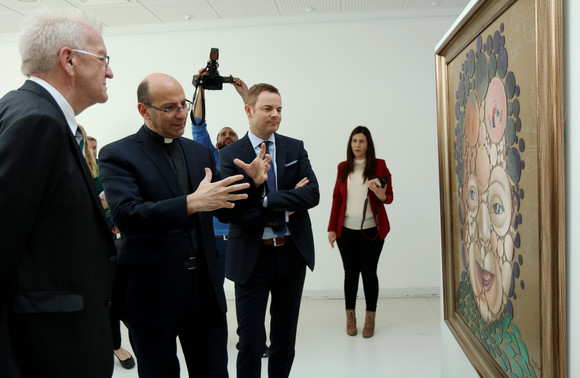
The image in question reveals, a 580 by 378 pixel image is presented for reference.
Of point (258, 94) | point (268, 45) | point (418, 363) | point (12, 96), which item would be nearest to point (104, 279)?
point (12, 96)

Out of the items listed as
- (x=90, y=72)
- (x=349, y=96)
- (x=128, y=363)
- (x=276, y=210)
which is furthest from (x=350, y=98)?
(x=90, y=72)

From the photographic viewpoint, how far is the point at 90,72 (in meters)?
1.32

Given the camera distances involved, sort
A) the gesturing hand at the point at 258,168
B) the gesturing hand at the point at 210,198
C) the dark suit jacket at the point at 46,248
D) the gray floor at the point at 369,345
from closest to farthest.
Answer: the dark suit jacket at the point at 46,248, the gesturing hand at the point at 210,198, the gesturing hand at the point at 258,168, the gray floor at the point at 369,345

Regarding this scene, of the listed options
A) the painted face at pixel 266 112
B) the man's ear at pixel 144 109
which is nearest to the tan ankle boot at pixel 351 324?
the painted face at pixel 266 112

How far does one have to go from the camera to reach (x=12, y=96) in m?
1.16

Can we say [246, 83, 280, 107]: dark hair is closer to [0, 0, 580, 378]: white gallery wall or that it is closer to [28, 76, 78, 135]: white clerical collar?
[28, 76, 78, 135]: white clerical collar

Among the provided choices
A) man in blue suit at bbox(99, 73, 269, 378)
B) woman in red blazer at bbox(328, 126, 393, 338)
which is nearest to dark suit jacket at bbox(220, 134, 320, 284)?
man in blue suit at bbox(99, 73, 269, 378)

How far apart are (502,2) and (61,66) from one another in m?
1.26

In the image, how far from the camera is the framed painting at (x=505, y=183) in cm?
106

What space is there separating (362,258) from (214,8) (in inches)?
110

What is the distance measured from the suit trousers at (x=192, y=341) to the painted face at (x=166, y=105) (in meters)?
0.57

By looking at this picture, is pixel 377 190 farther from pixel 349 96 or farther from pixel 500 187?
pixel 500 187

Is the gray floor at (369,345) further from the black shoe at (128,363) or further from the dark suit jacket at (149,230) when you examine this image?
the dark suit jacket at (149,230)

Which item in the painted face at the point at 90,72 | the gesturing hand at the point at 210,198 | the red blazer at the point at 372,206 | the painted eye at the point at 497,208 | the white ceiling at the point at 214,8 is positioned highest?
the white ceiling at the point at 214,8
